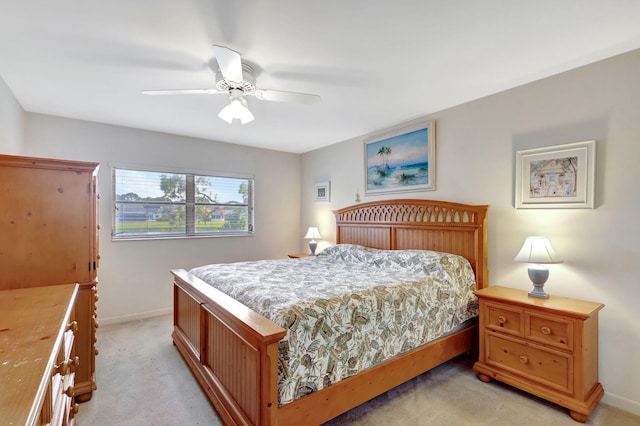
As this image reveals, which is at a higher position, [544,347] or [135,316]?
[544,347]

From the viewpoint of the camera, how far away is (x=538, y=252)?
2.39 m

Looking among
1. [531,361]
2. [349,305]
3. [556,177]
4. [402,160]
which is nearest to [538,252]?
[556,177]

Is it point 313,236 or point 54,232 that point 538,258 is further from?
point 54,232

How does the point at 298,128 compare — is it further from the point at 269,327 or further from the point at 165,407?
the point at 165,407

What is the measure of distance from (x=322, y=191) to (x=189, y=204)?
2.07 metres

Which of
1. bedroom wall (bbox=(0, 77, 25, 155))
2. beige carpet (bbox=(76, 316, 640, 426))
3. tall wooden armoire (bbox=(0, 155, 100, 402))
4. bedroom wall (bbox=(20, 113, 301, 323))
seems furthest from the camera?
bedroom wall (bbox=(20, 113, 301, 323))

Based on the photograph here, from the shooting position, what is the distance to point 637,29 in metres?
1.93

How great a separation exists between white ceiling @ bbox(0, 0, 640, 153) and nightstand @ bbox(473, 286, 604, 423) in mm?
1857

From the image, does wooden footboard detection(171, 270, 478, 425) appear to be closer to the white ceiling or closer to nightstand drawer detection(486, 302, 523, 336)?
nightstand drawer detection(486, 302, 523, 336)

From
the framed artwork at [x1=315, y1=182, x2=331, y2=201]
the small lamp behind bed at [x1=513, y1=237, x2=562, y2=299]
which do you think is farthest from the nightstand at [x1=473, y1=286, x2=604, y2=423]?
the framed artwork at [x1=315, y1=182, x2=331, y2=201]

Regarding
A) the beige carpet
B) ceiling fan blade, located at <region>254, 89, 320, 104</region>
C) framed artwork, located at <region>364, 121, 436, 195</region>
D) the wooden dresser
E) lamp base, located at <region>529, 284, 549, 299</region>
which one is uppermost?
ceiling fan blade, located at <region>254, 89, 320, 104</region>

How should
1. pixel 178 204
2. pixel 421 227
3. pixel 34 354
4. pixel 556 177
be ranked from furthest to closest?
pixel 178 204, pixel 421 227, pixel 556 177, pixel 34 354

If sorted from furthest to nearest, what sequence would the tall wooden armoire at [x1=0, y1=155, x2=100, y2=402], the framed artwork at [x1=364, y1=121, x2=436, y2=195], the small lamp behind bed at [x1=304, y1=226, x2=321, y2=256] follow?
the small lamp behind bed at [x1=304, y1=226, x2=321, y2=256] < the framed artwork at [x1=364, y1=121, x2=436, y2=195] < the tall wooden armoire at [x1=0, y1=155, x2=100, y2=402]

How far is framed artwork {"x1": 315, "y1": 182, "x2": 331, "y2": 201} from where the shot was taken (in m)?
4.98
